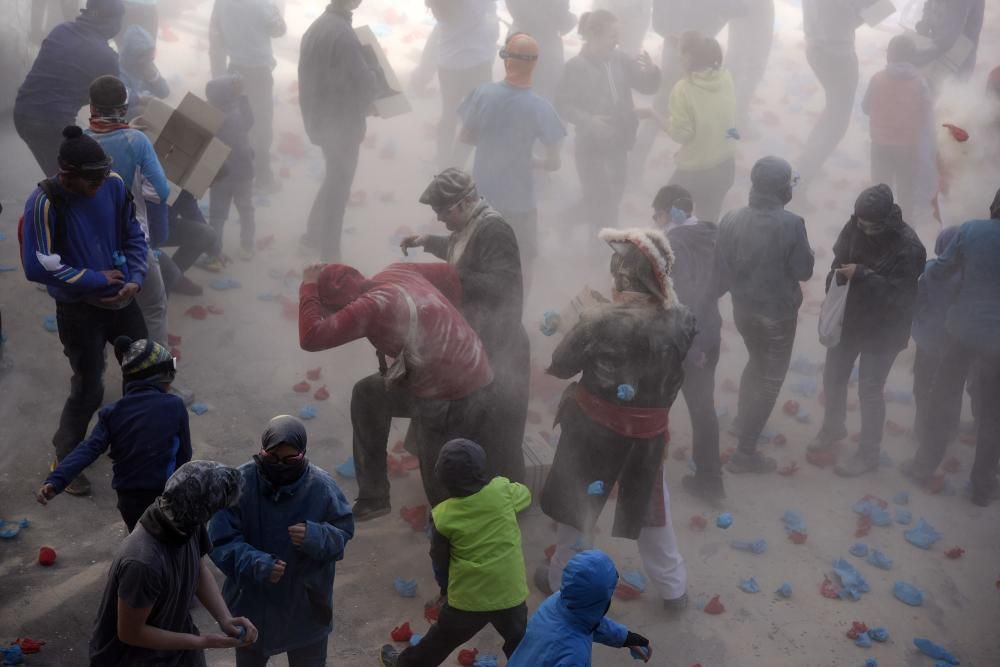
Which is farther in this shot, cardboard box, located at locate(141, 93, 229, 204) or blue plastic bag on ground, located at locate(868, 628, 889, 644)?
cardboard box, located at locate(141, 93, 229, 204)

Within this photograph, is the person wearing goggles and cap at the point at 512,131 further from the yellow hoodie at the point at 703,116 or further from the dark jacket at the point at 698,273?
the dark jacket at the point at 698,273

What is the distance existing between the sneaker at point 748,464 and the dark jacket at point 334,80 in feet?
13.8

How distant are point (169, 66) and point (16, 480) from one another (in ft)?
26.2

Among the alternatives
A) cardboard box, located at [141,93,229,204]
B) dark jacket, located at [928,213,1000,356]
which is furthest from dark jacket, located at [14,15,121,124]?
dark jacket, located at [928,213,1000,356]

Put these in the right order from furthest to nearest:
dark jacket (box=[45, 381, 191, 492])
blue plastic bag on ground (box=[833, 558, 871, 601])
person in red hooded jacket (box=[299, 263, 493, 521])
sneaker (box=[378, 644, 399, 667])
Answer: blue plastic bag on ground (box=[833, 558, 871, 601]), sneaker (box=[378, 644, 399, 667]), person in red hooded jacket (box=[299, 263, 493, 521]), dark jacket (box=[45, 381, 191, 492])

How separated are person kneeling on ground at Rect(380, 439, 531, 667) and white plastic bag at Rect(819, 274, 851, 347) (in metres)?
3.43

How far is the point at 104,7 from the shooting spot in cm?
719

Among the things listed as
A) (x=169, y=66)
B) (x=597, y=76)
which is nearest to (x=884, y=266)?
(x=597, y=76)

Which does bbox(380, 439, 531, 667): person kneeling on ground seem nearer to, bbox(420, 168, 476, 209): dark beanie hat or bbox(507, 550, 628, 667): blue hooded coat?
bbox(507, 550, 628, 667): blue hooded coat

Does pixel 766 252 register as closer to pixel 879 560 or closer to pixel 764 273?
pixel 764 273

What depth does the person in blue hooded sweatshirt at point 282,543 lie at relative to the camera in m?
3.80

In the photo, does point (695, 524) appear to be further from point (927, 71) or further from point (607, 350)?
point (927, 71)

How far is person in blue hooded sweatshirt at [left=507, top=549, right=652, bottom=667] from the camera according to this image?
363 cm

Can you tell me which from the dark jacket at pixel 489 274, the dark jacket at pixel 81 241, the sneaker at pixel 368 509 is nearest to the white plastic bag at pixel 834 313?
the dark jacket at pixel 489 274
